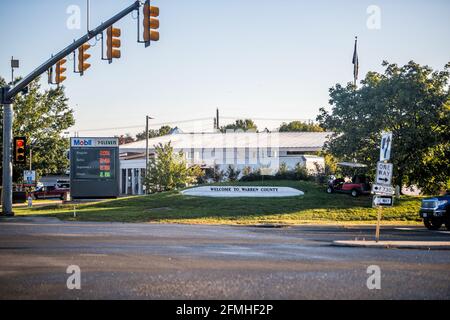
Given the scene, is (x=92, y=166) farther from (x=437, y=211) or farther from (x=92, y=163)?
(x=437, y=211)

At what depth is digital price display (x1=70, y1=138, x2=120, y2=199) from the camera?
4062 centimetres

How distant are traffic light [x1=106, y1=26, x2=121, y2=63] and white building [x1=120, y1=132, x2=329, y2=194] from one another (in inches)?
1674

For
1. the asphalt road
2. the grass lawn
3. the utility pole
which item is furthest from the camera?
the grass lawn

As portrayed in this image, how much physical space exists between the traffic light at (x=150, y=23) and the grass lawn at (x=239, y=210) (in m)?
12.4

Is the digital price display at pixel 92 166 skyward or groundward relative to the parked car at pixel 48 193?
skyward

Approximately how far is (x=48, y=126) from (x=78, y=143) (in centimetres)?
2870

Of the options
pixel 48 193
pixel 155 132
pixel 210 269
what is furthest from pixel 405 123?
pixel 155 132

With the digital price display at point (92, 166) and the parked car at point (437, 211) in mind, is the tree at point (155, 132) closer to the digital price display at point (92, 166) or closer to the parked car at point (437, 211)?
the digital price display at point (92, 166)

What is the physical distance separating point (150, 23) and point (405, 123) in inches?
913

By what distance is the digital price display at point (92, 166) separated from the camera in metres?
40.6
